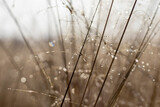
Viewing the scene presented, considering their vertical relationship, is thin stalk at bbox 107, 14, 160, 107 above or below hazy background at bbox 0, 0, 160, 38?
below

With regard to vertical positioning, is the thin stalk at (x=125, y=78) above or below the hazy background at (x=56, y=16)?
below

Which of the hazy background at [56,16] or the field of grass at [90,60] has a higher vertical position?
the hazy background at [56,16]

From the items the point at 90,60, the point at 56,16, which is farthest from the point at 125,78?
the point at 56,16

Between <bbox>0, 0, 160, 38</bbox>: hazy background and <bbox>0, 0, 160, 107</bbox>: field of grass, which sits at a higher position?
<bbox>0, 0, 160, 38</bbox>: hazy background

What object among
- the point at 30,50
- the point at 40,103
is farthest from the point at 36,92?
the point at 30,50

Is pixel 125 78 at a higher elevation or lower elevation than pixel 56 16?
lower

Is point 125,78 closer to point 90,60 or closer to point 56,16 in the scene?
point 90,60

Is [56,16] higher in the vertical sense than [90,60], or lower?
higher

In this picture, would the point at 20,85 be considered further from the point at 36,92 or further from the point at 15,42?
the point at 15,42
